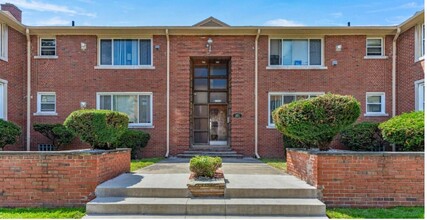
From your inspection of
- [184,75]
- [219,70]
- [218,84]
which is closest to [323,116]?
[184,75]

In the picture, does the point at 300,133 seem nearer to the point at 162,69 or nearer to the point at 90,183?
the point at 90,183

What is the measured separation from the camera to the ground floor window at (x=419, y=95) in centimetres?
1248

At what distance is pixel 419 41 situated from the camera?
1261cm

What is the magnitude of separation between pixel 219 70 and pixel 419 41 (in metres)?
8.68

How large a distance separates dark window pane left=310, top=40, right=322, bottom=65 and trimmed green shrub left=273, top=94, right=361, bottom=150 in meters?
8.07

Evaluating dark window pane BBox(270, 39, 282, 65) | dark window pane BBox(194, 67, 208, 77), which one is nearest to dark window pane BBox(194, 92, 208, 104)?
dark window pane BBox(194, 67, 208, 77)

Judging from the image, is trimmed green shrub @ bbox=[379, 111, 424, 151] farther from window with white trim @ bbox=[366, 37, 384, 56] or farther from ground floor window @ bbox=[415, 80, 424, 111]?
window with white trim @ bbox=[366, 37, 384, 56]

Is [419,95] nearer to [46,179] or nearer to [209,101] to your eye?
[209,101]

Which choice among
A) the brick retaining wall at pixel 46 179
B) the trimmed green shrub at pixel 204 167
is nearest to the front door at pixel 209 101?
the trimmed green shrub at pixel 204 167

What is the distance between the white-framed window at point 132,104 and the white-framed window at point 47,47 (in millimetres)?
3046

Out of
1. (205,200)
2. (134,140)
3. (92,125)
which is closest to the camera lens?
(205,200)

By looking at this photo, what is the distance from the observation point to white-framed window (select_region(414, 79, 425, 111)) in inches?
491

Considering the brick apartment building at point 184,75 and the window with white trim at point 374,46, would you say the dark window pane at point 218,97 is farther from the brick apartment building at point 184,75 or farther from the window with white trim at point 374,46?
the window with white trim at point 374,46

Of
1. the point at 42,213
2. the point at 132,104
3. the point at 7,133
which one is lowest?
the point at 42,213
